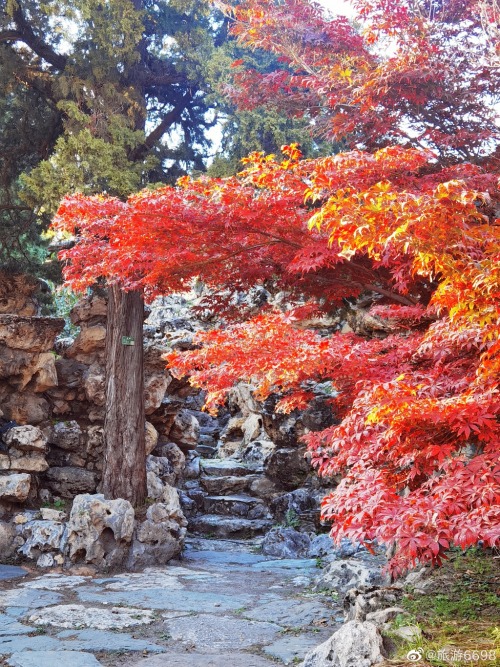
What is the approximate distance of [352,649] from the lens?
11.6ft

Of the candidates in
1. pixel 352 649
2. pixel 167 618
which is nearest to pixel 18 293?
pixel 167 618

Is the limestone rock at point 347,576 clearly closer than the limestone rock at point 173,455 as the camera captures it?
Yes

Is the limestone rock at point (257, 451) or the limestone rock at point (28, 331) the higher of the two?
the limestone rock at point (28, 331)

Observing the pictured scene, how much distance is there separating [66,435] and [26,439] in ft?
2.98

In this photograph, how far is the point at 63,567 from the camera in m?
7.81

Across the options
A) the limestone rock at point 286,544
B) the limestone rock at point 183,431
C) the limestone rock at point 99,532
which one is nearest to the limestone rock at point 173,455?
the limestone rock at point 183,431

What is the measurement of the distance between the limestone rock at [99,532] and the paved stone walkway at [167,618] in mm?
391

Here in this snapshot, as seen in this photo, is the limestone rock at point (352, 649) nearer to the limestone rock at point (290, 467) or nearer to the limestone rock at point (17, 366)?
the limestone rock at point (17, 366)

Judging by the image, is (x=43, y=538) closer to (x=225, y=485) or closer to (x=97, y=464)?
(x=97, y=464)

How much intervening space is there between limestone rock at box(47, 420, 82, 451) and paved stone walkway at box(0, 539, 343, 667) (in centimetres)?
304

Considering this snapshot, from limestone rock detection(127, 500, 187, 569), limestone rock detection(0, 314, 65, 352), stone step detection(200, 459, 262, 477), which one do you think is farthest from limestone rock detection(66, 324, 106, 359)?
stone step detection(200, 459, 262, 477)

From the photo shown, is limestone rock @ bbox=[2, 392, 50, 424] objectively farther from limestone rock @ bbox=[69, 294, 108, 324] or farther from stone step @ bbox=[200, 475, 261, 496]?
stone step @ bbox=[200, 475, 261, 496]

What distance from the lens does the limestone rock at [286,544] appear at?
9211 mm

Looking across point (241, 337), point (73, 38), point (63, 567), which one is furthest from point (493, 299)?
point (73, 38)
